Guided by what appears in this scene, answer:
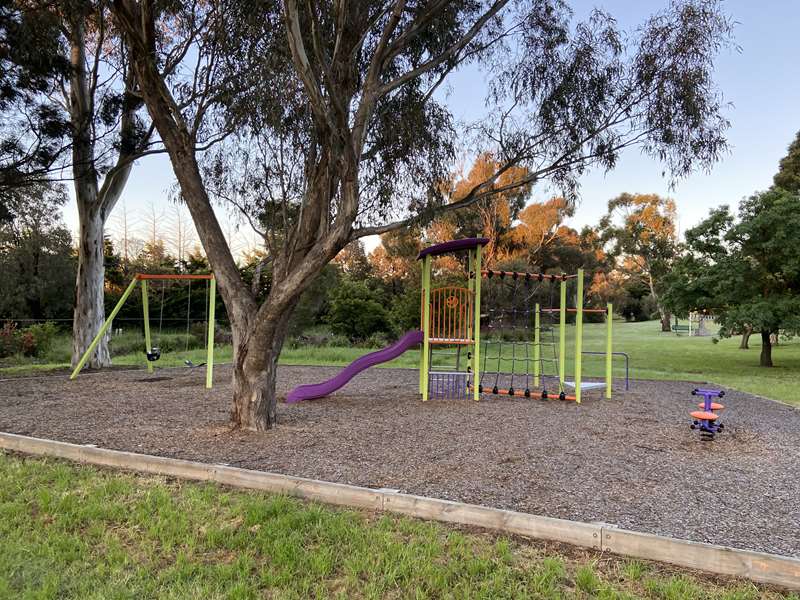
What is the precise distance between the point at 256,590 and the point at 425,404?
5.80 meters

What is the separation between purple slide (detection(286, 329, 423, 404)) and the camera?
27.6 feet

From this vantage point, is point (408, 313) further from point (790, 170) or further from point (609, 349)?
point (790, 170)

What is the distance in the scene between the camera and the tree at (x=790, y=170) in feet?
69.2

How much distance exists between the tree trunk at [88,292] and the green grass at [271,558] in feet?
32.3

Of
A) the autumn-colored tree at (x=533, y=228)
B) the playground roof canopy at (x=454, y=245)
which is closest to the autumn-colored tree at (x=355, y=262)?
the autumn-colored tree at (x=533, y=228)

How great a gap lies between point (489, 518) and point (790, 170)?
79.2ft

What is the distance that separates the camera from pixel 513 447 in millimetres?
5508

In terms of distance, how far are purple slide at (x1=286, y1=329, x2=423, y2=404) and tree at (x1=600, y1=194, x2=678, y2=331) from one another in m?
36.8

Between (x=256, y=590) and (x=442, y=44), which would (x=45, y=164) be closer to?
(x=442, y=44)

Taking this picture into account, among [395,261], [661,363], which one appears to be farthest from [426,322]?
[395,261]

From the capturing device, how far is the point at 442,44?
7594mm

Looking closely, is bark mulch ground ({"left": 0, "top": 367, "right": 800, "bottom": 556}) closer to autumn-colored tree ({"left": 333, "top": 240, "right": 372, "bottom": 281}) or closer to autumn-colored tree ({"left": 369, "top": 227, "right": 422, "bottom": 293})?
autumn-colored tree ({"left": 369, "top": 227, "right": 422, "bottom": 293})

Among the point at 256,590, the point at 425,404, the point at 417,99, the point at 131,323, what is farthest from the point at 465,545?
the point at 131,323

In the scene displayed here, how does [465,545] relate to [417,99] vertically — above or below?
below
